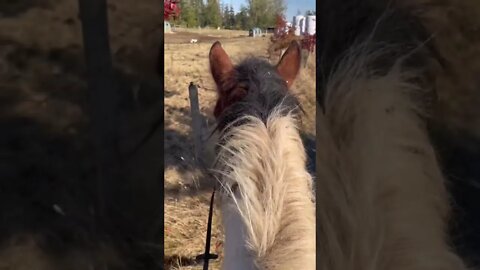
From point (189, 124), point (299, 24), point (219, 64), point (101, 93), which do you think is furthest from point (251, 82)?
point (101, 93)

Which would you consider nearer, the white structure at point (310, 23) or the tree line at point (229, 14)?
the white structure at point (310, 23)

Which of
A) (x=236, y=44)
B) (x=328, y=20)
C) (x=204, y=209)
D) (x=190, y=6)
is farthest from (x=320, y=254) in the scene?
(x=204, y=209)

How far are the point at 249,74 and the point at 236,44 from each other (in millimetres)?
230

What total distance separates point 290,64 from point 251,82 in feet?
0.50

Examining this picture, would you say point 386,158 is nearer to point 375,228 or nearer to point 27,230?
point 375,228

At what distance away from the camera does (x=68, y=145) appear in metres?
0.50

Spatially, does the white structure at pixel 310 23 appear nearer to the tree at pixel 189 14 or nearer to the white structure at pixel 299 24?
the white structure at pixel 299 24

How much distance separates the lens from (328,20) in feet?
1.70

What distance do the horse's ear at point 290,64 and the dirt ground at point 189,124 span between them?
2 cm

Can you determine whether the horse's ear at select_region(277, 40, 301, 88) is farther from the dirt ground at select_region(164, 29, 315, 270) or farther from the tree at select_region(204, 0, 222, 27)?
the tree at select_region(204, 0, 222, 27)

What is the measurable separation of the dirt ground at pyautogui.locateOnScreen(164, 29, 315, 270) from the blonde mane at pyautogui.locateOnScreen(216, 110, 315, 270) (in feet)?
0.30

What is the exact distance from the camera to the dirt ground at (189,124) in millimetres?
1210

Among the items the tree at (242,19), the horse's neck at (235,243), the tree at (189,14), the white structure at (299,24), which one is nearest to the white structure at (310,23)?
the white structure at (299,24)

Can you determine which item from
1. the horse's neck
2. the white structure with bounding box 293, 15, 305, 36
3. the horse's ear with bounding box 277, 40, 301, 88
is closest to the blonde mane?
the horse's neck
